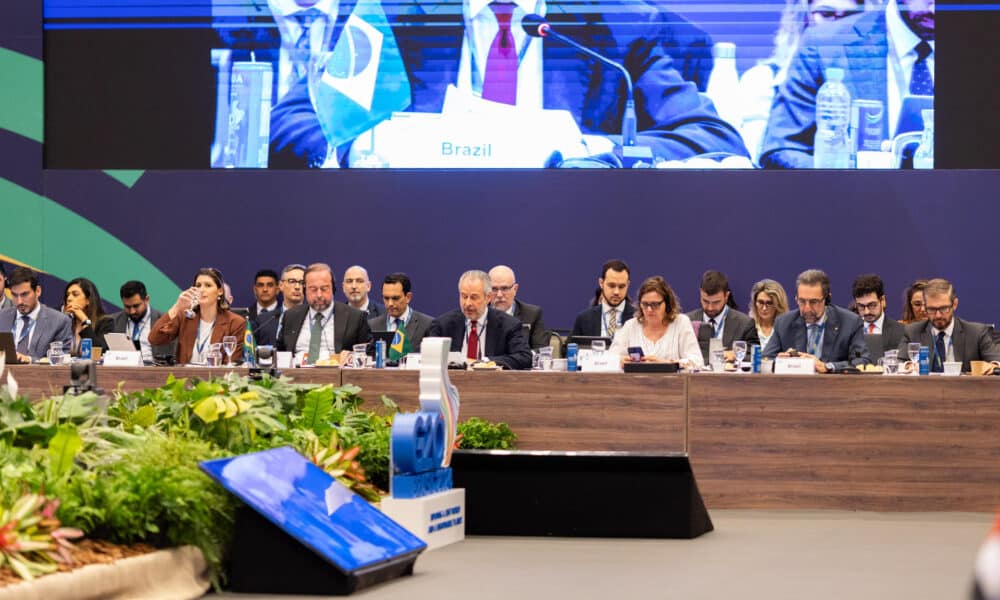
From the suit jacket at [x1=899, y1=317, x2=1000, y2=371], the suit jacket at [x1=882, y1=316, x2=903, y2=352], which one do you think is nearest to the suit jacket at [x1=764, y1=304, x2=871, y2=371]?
the suit jacket at [x1=899, y1=317, x2=1000, y2=371]

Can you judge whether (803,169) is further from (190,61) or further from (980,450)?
(190,61)

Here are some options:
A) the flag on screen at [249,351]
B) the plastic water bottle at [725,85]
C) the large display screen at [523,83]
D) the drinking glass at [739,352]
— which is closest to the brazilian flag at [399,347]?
the flag on screen at [249,351]

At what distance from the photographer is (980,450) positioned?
21.6ft

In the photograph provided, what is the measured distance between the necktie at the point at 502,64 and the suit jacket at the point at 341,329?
228cm

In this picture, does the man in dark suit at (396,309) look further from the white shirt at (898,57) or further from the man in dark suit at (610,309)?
the white shirt at (898,57)

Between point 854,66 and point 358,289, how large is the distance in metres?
3.62

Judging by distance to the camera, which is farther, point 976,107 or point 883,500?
point 976,107

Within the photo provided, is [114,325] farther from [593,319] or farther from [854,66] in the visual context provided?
[854,66]

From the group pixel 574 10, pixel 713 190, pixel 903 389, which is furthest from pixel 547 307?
pixel 903 389

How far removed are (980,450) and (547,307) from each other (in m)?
3.93

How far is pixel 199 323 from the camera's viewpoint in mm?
8172

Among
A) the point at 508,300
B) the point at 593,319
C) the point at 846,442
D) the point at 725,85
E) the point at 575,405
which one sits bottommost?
the point at 846,442

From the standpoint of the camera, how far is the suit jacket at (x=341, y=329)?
325 inches

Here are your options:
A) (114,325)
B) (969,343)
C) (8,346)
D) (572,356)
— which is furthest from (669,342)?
(114,325)
